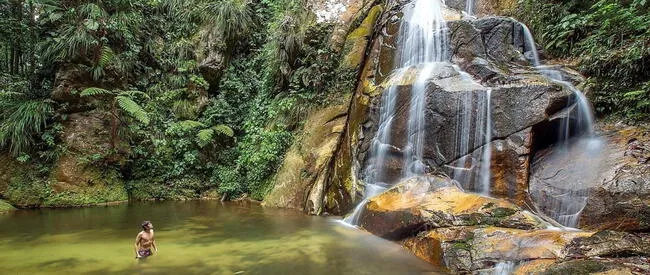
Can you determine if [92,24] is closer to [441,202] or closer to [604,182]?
[441,202]

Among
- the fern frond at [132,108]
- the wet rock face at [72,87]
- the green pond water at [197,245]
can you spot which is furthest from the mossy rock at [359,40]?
the wet rock face at [72,87]

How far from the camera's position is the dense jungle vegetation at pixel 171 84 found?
30.3ft

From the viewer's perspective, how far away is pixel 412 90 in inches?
285

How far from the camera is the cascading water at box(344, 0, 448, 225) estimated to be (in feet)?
23.0

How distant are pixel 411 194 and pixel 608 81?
149 inches

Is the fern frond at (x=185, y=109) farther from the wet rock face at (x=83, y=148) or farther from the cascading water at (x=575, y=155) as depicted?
the cascading water at (x=575, y=155)

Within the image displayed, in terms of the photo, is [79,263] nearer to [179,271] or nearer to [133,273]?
[133,273]

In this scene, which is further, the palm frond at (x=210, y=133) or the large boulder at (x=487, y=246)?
the palm frond at (x=210, y=133)

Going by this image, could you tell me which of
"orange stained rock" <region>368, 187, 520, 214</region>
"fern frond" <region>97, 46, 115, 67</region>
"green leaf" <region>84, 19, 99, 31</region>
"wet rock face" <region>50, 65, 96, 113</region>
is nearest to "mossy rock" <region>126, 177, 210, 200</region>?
"wet rock face" <region>50, 65, 96, 113</region>

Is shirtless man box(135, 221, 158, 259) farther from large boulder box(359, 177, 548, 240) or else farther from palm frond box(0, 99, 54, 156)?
palm frond box(0, 99, 54, 156)

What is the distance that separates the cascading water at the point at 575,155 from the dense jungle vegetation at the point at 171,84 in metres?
1.84

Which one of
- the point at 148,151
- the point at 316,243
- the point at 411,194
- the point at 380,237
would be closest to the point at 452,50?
the point at 411,194

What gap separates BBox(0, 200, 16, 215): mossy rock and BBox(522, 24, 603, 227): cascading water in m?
10.5

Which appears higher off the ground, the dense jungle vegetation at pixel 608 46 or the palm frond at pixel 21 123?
the dense jungle vegetation at pixel 608 46
